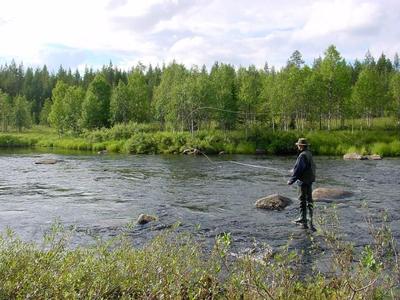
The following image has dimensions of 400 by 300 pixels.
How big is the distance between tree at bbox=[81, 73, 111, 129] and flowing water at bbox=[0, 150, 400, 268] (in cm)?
4449

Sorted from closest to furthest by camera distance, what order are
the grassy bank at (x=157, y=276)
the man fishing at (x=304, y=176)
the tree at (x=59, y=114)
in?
the grassy bank at (x=157, y=276) → the man fishing at (x=304, y=176) → the tree at (x=59, y=114)

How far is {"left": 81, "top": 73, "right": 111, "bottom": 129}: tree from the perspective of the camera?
8144cm

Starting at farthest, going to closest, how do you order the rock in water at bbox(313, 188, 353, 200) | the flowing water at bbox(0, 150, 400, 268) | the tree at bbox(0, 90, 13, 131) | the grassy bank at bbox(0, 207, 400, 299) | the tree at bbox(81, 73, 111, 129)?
the tree at bbox(0, 90, 13, 131) < the tree at bbox(81, 73, 111, 129) < the rock in water at bbox(313, 188, 353, 200) < the flowing water at bbox(0, 150, 400, 268) < the grassy bank at bbox(0, 207, 400, 299)

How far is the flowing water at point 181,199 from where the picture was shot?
15.3m

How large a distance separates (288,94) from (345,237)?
54.9 meters

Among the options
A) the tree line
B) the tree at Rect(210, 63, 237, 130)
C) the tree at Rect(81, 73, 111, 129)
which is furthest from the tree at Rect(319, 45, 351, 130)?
the tree at Rect(81, 73, 111, 129)

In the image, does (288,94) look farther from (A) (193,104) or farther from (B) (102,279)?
(B) (102,279)

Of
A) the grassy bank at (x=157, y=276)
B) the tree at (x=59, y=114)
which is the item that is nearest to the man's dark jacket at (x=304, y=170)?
the grassy bank at (x=157, y=276)

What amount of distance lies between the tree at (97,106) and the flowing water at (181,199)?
44.5 metres

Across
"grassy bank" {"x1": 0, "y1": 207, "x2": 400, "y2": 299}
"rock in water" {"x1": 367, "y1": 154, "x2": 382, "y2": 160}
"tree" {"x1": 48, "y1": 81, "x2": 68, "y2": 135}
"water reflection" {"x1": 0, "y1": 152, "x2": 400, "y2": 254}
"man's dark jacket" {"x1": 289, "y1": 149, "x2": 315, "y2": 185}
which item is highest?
"tree" {"x1": 48, "y1": 81, "x2": 68, "y2": 135}

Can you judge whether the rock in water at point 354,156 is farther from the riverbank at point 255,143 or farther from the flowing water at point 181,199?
the flowing water at point 181,199

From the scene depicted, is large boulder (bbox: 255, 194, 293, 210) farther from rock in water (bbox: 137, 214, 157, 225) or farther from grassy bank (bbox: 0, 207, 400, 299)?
grassy bank (bbox: 0, 207, 400, 299)

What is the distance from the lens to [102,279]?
267 inches

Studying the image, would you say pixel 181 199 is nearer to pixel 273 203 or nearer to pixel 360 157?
pixel 273 203
